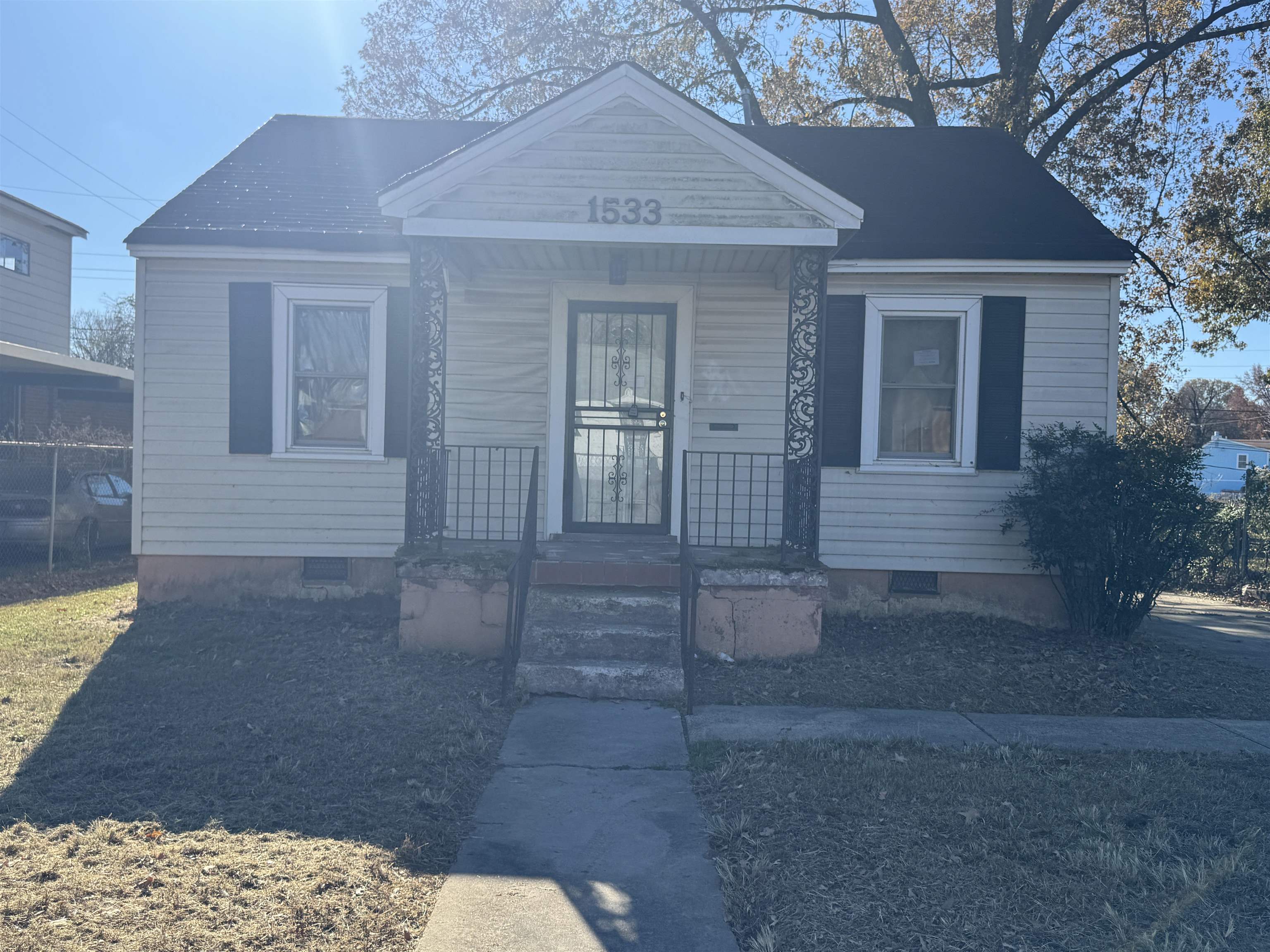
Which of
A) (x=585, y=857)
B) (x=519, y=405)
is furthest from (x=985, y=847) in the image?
(x=519, y=405)

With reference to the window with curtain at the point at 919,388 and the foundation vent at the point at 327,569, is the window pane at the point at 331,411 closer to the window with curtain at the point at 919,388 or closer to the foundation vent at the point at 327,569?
the foundation vent at the point at 327,569

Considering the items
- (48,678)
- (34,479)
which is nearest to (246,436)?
(48,678)

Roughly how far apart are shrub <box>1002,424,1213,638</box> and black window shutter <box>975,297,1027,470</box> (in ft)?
1.04

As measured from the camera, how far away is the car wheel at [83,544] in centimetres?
1155

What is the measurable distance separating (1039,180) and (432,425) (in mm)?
6594

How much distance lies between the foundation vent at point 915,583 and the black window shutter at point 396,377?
15.4ft

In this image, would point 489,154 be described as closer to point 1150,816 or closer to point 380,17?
point 1150,816

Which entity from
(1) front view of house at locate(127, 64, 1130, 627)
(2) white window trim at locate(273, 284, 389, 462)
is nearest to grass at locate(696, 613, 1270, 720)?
(1) front view of house at locate(127, 64, 1130, 627)

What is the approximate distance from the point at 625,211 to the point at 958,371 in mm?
3641

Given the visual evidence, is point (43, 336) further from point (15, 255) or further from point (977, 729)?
point (977, 729)

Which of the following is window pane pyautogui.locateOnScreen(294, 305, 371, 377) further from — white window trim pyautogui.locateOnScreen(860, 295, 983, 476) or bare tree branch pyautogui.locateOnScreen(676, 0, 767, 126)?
bare tree branch pyautogui.locateOnScreen(676, 0, 767, 126)

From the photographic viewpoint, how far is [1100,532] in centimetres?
765

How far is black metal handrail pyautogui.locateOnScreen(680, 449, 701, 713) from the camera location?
238 inches

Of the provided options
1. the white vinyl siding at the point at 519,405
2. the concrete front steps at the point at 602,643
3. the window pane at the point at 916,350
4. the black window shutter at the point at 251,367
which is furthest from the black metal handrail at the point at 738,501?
the black window shutter at the point at 251,367
